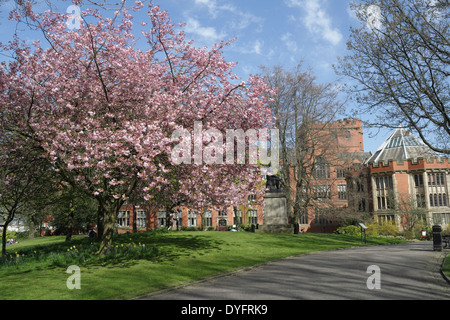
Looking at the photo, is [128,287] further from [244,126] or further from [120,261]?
[244,126]

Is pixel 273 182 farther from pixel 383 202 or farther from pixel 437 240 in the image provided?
pixel 383 202

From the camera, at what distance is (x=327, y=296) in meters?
8.12

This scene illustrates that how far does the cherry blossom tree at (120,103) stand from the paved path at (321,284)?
3968 millimetres

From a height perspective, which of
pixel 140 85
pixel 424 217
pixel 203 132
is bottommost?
pixel 424 217

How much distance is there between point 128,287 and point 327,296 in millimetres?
5138

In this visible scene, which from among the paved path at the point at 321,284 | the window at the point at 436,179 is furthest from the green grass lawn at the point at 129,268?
the window at the point at 436,179

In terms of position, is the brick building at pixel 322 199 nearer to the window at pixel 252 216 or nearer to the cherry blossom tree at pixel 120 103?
the window at pixel 252 216

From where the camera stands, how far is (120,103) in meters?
14.8

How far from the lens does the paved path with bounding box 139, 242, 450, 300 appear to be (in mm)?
8289

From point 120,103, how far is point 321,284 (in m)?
10.4

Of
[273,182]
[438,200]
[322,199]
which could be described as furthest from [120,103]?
[438,200]

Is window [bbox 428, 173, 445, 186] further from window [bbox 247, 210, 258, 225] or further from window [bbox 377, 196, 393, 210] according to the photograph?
window [bbox 247, 210, 258, 225]
